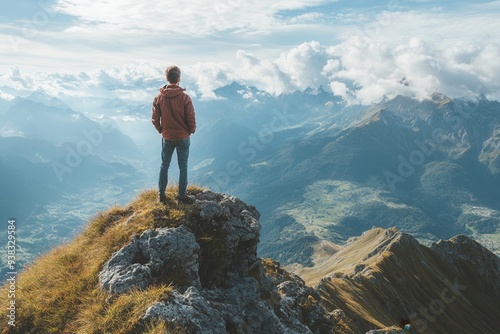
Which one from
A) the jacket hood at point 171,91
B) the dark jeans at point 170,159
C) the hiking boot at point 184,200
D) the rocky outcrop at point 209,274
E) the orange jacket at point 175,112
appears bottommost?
the rocky outcrop at point 209,274

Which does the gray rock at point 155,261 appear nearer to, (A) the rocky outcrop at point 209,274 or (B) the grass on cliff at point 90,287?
(A) the rocky outcrop at point 209,274

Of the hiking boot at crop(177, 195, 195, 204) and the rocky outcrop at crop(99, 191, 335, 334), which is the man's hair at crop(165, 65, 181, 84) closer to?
the hiking boot at crop(177, 195, 195, 204)

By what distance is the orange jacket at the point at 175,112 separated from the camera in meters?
19.8

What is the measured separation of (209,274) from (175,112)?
28.4ft

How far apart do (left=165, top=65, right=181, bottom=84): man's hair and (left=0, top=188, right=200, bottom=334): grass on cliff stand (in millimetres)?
6407

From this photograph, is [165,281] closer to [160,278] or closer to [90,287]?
[160,278]

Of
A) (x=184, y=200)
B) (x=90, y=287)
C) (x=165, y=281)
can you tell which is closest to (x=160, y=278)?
(x=165, y=281)

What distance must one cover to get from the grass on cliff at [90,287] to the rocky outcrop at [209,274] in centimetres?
53

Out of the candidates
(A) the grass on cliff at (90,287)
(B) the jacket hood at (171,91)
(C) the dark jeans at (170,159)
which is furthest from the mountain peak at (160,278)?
(B) the jacket hood at (171,91)

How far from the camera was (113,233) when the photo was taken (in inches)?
705

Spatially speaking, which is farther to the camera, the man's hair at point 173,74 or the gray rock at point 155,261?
the man's hair at point 173,74

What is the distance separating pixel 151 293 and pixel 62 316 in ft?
12.9

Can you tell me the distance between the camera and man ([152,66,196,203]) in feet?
65.0

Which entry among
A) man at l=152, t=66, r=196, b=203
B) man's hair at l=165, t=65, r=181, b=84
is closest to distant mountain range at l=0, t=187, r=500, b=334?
man at l=152, t=66, r=196, b=203
